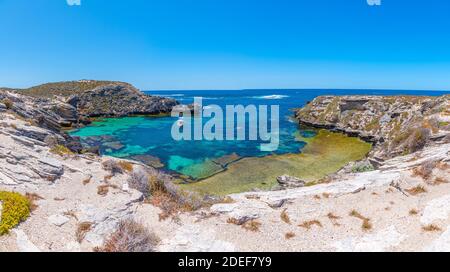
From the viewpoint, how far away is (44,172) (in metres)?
15.2

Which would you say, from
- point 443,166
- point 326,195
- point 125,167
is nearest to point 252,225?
point 326,195

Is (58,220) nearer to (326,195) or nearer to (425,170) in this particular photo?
(326,195)

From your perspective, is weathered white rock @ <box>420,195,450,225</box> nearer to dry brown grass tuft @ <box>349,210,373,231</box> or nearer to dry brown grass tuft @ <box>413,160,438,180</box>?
dry brown grass tuft @ <box>349,210,373,231</box>

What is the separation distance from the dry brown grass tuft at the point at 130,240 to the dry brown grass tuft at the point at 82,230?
108 centimetres

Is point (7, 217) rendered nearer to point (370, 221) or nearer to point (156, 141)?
point (370, 221)

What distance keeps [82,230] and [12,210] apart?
2.94 metres

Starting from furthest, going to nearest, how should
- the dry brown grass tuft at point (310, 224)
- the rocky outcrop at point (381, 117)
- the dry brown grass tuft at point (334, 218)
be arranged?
the rocky outcrop at point (381, 117), the dry brown grass tuft at point (334, 218), the dry brown grass tuft at point (310, 224)

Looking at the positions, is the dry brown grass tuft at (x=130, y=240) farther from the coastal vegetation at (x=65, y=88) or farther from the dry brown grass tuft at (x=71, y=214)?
the coastal vegetation at (x=65, y=88)

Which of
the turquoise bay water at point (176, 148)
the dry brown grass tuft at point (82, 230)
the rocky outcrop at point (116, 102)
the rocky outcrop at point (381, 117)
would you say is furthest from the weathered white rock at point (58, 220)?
the rocky outcrop at point (116, 102)

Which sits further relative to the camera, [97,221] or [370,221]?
[370,221]

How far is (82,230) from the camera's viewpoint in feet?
34.2

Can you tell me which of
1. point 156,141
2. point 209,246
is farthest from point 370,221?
point 156,141

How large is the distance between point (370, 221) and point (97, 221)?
12860 millimetres

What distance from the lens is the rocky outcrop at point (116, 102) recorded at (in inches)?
3506
